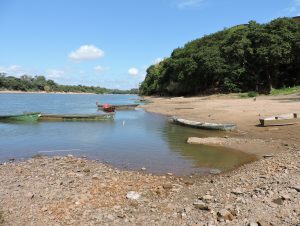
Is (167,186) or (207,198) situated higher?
(207,198)

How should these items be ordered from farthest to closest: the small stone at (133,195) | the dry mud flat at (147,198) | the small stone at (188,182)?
the small stone at (188,182), the small stone at (133,195), the dry mud flat at (147,198)

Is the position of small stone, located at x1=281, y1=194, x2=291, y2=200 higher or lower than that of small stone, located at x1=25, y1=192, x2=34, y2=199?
higher

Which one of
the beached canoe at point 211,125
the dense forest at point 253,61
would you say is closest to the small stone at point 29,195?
the beached canoe at point 211,125

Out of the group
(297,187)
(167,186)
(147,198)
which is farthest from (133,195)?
(297,187)

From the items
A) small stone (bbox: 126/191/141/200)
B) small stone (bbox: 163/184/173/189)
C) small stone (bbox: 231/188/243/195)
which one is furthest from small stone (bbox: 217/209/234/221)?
small stone (bbox: 163/184/173/189)

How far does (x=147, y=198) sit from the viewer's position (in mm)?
9562

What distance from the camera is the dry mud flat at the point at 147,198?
24.8 feet

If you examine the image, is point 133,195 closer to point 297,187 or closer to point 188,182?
point 188,182

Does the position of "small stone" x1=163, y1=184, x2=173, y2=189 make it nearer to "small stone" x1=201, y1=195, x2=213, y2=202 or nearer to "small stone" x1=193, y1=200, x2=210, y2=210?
"small stone" x1=201, y1=195, x2=213, y2=202

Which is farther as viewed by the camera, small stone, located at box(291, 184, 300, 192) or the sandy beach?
small stone, located at box(291, 184, 300, 192)

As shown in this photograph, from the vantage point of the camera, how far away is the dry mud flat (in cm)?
756

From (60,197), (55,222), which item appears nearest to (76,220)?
(55,222)

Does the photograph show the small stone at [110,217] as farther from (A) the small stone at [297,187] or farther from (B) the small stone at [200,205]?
(A) the small stone at [297,187]

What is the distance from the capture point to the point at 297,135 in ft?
62.8
